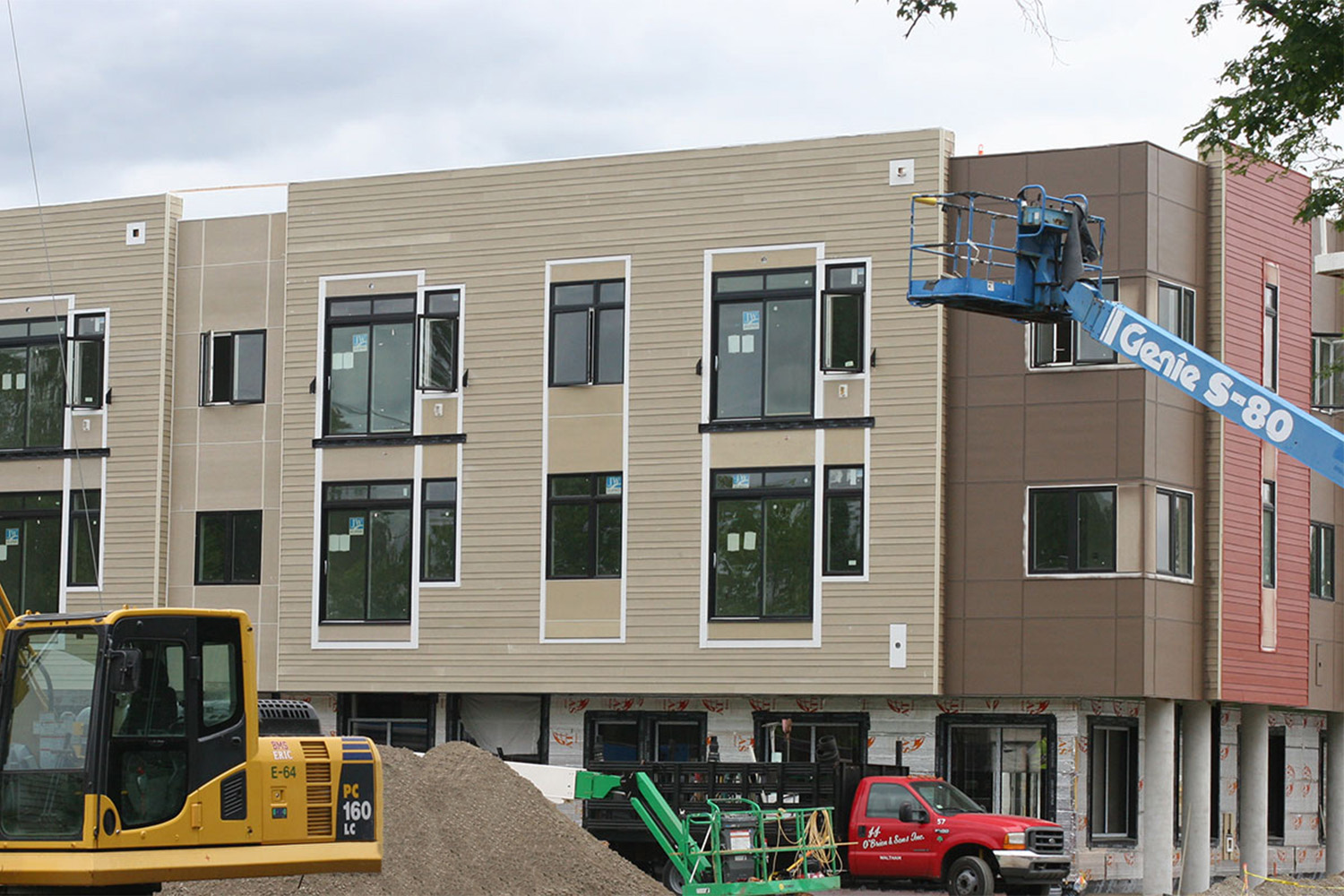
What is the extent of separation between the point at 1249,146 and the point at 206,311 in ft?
70.8

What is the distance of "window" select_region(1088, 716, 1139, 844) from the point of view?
31891 mm

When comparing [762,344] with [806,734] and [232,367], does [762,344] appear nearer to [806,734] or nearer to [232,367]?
[806,734]

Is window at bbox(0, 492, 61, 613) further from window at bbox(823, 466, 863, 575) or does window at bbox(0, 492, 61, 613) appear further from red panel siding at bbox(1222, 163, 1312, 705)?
red panel siding at bbox(1222, 163, 1312, 705)

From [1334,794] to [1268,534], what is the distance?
268 inches

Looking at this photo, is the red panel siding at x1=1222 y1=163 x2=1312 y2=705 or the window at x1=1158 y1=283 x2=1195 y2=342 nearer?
the window at x1=1158 y1=283 x2=1195 y2=342

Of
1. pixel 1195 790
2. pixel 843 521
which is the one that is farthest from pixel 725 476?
pixel 1195 790

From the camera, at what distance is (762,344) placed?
33250 millimetres

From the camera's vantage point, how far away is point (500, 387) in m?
34.9

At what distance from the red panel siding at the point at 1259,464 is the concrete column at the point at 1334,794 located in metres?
3.84

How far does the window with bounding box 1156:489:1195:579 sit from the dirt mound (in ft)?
35.3

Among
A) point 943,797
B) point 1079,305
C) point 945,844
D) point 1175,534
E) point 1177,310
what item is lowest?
point 945,844

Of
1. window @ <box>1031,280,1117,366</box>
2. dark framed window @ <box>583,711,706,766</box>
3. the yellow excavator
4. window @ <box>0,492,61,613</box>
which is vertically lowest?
dark framed window @ <box>583,711,706,766</box>

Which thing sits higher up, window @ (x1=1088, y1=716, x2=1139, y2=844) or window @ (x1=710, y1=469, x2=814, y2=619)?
window @ (x1=710, y1=469, x2=814, y2=619)

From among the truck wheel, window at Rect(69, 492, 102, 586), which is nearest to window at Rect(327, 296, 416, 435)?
window at Rect(69, 492, 102, 586)
